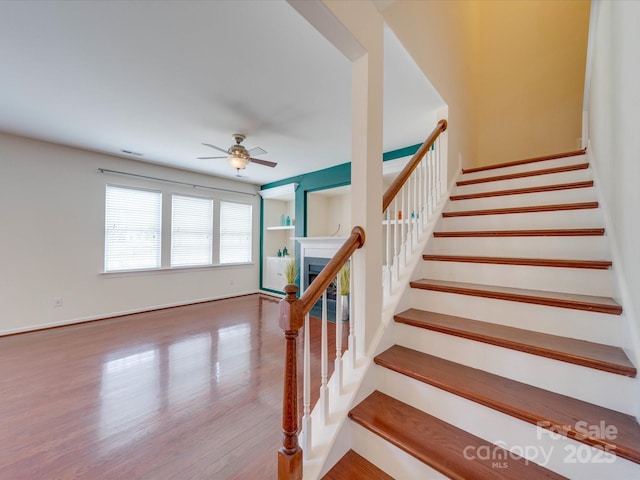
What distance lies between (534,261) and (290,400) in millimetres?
1602

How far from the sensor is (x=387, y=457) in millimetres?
1151

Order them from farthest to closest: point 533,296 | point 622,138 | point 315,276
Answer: point 315,276, point 533,296, point 622,138

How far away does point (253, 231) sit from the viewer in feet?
20.4

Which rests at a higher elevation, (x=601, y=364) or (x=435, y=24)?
(x=435, y=24)

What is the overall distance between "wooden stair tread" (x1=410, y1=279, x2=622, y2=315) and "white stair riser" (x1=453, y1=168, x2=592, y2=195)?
1187 millimetres

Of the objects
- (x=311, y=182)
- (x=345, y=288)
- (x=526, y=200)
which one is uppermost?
(x=311, y=182)

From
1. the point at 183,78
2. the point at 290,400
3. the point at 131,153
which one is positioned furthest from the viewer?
the point at 131,153

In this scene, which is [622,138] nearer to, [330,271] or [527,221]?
[527,221]

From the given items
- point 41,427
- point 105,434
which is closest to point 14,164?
point 41,427

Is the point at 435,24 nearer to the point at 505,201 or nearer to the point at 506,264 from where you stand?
the point at 505,201

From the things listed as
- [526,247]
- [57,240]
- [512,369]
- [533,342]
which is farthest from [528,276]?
[57,240]

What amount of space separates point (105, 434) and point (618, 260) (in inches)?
123

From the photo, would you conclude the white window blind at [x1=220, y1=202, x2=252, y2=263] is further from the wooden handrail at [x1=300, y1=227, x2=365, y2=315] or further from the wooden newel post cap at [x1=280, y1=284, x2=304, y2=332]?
the wooden newel post cap at [x1=280, y1=284, x2=304, y2=332]

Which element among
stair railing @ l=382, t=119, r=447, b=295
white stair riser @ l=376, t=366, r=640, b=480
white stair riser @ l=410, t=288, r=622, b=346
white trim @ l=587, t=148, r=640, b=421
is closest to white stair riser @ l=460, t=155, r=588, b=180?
→ stair railing @ l=382, t=119, r=447, b=295
